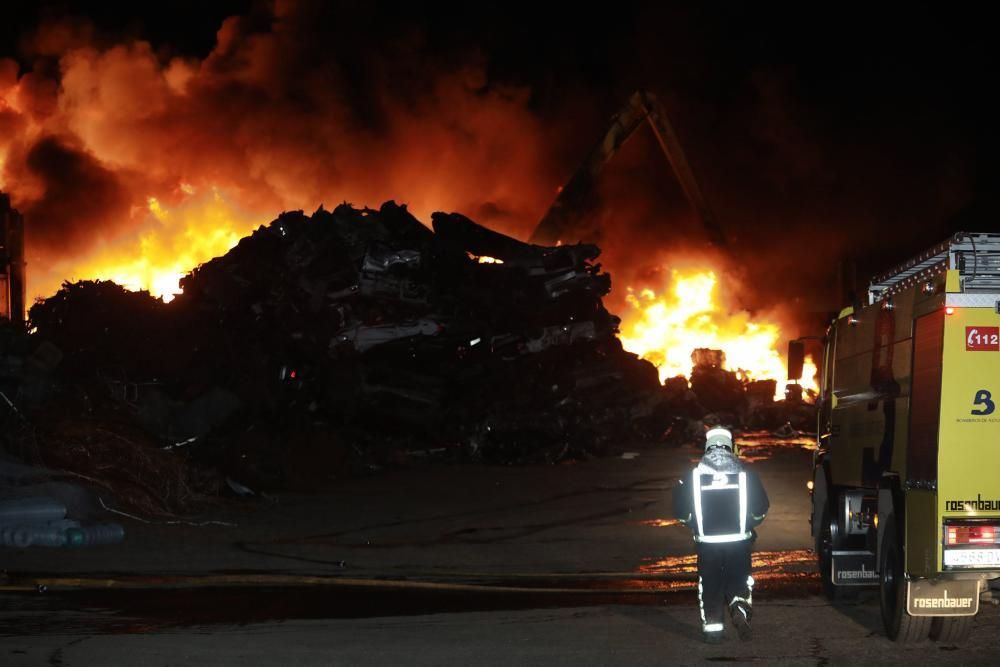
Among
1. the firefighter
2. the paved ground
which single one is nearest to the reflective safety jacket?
the firefighter

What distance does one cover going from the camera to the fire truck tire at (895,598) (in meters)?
7.28

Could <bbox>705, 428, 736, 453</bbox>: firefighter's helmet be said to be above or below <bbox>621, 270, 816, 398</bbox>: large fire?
below

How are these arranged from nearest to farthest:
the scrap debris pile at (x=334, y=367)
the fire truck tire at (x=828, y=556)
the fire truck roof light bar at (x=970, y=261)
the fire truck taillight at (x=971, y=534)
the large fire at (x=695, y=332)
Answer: the fire truck taillight at (x=971, y=534), the fire truck roof light bar at (x=970, y=261), the fire truck tire at (x=828, y=556), the scrap debris pile at (x=334, y=367), the large fire at (x=695, y=332)

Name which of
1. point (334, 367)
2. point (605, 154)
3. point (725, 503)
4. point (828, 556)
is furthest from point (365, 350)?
point (725, 503)

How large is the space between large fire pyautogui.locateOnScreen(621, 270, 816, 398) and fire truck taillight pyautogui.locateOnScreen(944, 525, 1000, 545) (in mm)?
24869

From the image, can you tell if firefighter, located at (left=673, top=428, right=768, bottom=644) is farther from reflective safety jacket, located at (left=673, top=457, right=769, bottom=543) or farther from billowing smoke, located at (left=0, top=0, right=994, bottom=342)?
billowing smoke, located at (left=0, top=0, right=994, bottom=342)

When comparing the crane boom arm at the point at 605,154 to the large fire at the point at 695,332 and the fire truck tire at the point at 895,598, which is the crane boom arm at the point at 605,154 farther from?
the fire truck tire at the point at 895,598

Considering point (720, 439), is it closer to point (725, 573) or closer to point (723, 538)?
point (723, 538)

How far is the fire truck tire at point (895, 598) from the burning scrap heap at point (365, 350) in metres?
10.7

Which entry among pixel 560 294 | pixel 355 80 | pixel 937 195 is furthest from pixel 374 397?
pixel 937 195

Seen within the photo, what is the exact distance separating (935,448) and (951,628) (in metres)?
1.25

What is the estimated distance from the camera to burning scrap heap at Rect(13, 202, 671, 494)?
725 inches

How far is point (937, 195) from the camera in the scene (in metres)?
40.6

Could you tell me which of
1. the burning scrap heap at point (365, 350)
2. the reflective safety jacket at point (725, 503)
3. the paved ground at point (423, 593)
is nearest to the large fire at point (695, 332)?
the burning scrap heap at point (365, 350)
